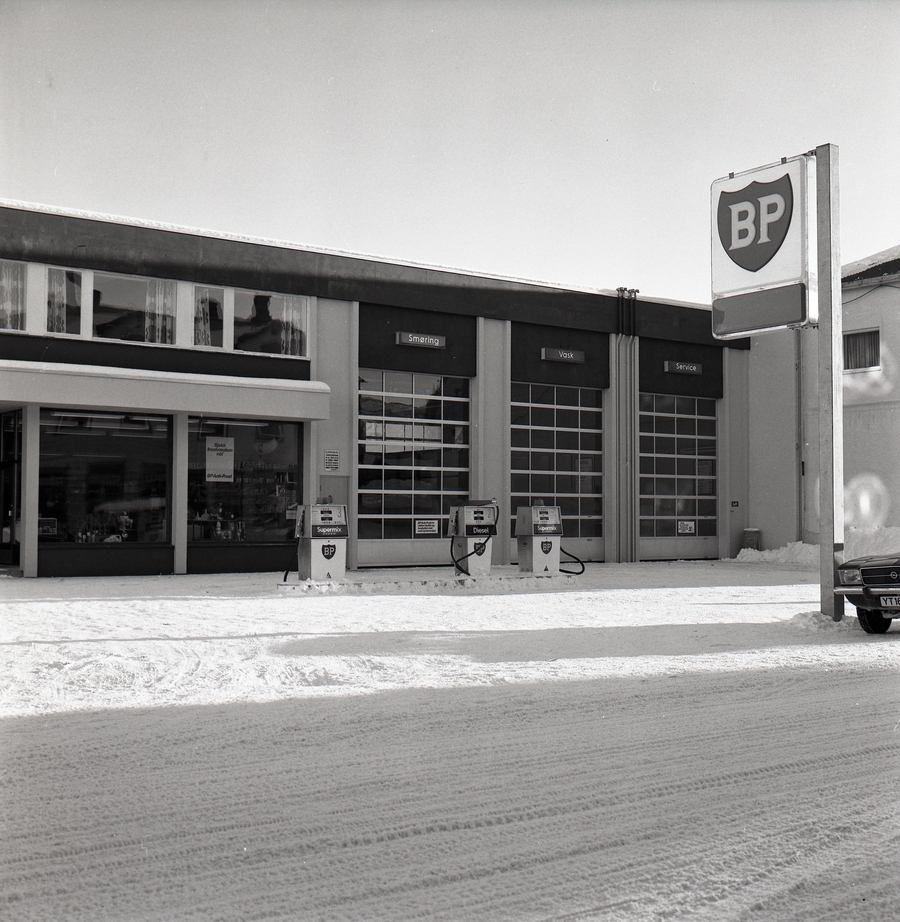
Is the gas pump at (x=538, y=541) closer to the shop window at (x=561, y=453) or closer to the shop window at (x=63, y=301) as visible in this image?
the shop window at (x=561, y=453)

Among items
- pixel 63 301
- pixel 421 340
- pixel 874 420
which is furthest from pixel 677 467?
pixel 63 301

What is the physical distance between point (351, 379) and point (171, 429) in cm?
399

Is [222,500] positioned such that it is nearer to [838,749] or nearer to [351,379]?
[351,379]

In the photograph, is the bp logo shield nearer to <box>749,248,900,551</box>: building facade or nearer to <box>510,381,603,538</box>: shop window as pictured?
<box>510,381,603,538</box>: shop window

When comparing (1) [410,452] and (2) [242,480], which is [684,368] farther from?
(2) [242,480]

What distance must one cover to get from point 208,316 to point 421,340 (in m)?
4.79

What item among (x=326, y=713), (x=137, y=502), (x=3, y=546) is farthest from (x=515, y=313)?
(x=326, y=713)

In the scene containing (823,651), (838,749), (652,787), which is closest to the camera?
(652,787)

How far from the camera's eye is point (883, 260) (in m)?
26.1

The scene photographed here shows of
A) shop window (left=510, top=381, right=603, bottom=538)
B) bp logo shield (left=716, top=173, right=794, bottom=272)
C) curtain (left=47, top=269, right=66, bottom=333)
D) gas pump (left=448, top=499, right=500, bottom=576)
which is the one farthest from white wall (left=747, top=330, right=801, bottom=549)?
curtain (left=47, top=269, right=66, bottom=333)

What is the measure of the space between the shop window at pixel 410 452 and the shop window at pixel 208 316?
130 inches

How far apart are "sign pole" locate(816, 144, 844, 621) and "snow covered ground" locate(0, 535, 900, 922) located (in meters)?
1.59

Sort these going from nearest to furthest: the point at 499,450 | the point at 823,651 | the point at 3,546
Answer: the point at 823,651 < the point at 3,546 < the point at 499,450

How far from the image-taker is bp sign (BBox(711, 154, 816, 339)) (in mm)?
12703
